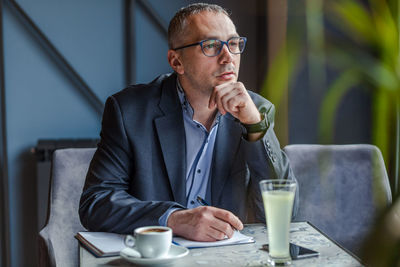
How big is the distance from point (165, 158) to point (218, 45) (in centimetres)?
42

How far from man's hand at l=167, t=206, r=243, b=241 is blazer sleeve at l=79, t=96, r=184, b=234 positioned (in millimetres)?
93

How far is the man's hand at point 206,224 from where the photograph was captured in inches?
42.7

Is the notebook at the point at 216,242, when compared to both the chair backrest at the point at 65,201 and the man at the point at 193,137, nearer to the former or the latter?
the man at the point at 193,137

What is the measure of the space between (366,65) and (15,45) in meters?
3.14

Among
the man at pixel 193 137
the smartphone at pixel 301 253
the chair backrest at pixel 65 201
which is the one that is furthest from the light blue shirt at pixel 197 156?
the smartphone at pixel 301 253

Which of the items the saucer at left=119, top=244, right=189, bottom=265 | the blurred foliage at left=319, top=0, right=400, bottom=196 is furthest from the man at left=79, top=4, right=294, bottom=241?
the blurred foliage at left=319, top=0, right=400, bottom=196

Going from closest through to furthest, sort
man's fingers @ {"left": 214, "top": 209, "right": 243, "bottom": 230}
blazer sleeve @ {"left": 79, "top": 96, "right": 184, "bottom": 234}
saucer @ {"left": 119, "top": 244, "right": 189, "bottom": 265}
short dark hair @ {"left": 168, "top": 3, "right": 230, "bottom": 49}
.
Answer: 1. saucer @ {"left": 119, "top": 244, "right": 189, "bottom": 265}
2. man's fingers @ {"left": 214, "top": 209, "right": 243, "bottom": 230}
3. blazer sleeve @ {"left": 79, "top": 96, "right": 184, "bottom": 234}
4. short dark hair @ {"left": 168, "top": 3, "right": 230, "bottom": 49}

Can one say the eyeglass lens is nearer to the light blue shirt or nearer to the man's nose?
the man's nose

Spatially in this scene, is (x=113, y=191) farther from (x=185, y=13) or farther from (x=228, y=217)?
(x=185, y=13)

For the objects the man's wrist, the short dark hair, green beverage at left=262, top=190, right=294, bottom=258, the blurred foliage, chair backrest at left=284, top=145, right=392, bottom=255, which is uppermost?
the short dark hair

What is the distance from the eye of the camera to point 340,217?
1749 millimetres

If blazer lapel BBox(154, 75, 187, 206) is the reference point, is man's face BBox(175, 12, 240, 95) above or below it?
above

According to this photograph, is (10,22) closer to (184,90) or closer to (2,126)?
(2,126)

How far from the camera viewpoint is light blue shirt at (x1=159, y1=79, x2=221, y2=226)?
1601 mm
